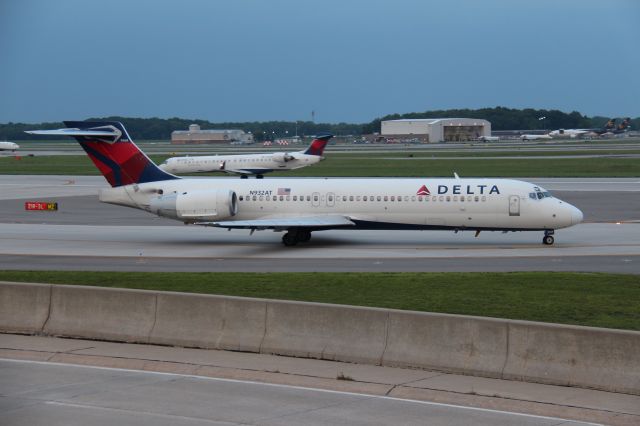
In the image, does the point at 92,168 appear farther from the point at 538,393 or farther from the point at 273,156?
the point at 538,393

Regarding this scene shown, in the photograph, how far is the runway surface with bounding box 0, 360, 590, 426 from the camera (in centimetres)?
1241

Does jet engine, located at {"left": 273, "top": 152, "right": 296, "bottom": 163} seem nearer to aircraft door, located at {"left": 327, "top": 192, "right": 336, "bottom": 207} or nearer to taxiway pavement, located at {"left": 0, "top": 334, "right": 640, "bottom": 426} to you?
aircraft door, located at {"left": 327, "top": 192, "right": 336, "bottom": 207}

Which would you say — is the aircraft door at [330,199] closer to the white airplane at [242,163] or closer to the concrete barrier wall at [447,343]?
the concrete barrier wall at [447,343]

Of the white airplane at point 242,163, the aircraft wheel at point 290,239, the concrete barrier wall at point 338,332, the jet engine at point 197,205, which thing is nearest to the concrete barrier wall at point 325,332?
the concrete barrier wall at point 338,332

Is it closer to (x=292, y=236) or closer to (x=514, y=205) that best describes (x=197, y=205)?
(x=292, y=236)

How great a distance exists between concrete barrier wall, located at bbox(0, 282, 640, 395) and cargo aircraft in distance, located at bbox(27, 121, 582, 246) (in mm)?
14822

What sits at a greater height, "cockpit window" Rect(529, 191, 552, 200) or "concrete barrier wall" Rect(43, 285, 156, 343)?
"cockpit window" Rect(529, 191, 552, 200)

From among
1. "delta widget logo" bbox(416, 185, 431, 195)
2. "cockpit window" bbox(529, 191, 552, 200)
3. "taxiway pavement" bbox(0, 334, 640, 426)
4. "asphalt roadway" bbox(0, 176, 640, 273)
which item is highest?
"delta widget logo" bbox(416, 185, 431, 195)

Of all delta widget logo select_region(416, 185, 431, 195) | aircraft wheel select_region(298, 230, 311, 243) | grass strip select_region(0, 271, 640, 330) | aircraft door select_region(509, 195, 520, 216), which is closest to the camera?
grass strip select_region(0, 271, 640, 330)

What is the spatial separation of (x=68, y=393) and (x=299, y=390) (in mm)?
3475

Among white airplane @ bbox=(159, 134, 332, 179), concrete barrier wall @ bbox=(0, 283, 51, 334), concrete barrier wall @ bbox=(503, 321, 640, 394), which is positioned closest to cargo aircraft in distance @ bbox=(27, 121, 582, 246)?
concrete barrier wall @ bbox=(0, 283, 51, 334)

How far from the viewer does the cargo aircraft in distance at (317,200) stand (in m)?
33.7

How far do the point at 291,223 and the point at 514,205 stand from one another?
812 cm

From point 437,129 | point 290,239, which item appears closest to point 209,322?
point 290,239
